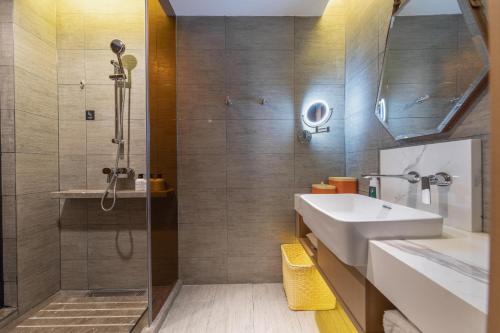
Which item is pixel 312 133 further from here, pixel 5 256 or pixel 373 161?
pixel 5 256

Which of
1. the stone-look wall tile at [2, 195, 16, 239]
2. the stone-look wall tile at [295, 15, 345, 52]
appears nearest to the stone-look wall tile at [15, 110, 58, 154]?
the stone-look wall tile at [2, 195, 16, 239]

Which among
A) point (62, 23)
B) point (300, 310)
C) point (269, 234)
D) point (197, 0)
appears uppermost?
point (197, 0)

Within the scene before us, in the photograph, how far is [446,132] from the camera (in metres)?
0.98

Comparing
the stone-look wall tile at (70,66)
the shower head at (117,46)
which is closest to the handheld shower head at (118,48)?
the shower head at (117,46)

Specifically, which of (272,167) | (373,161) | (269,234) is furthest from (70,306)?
(373,161)

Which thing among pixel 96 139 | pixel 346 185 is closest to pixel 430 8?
pixel 346 185

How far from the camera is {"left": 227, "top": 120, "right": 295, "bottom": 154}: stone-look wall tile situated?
6.78 ft

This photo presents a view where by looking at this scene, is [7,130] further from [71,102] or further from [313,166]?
[313,166]

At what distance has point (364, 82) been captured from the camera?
1.71 metres

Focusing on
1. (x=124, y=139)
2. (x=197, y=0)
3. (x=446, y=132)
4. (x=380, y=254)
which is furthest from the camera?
(x=124, y=139)

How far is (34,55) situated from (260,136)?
6.24 feet

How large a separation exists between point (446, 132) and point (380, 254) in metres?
0.71

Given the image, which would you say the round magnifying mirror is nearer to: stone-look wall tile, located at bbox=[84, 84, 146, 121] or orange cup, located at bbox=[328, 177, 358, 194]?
orange cup, located at bbox=[328, 177, 358, 194]

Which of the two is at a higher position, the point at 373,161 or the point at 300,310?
the point at 373,161
